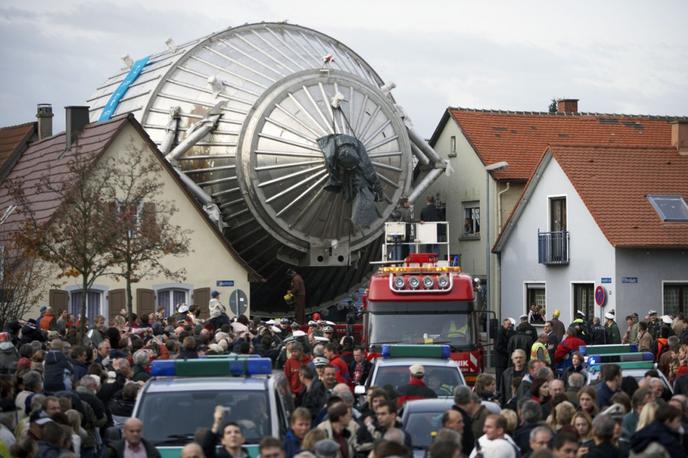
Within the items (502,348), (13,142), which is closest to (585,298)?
(502,348)

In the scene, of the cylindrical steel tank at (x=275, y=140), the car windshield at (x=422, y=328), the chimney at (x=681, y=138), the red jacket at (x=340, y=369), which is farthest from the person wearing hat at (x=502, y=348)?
the chimney at (x=681, y=138)

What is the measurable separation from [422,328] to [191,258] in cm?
1579

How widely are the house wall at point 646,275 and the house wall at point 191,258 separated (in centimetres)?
992

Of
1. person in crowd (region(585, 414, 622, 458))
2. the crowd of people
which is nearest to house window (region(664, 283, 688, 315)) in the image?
the crowd of people

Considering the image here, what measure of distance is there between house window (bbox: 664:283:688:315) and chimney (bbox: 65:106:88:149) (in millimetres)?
16301

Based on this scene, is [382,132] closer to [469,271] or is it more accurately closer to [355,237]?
[355,237]

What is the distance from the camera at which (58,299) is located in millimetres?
38000

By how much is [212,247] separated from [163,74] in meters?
6.24

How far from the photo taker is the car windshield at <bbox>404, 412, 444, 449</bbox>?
49.5 ft

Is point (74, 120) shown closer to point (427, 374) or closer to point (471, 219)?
point (471, 219)

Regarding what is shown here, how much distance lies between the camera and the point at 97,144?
38.8 meters

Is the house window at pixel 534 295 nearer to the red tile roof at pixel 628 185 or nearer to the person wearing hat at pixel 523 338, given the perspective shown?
the red tile roof at pixel 628 185

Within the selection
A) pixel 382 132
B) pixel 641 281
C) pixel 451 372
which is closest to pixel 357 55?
pixel 382 132

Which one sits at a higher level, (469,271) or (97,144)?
(97,144)
